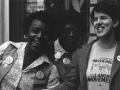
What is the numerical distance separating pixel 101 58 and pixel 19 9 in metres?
2.44

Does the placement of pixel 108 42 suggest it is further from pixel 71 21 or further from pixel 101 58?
pixel 71 21

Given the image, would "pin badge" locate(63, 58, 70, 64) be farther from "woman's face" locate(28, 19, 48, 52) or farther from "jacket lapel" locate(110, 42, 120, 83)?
"jacket lapel" locate(110, 42, 120, 83)

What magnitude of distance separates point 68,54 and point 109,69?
3.44ft

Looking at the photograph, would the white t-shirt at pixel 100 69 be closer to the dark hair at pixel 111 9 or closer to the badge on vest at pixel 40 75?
the dark hair at pixel 111 9

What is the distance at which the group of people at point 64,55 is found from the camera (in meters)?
3.37

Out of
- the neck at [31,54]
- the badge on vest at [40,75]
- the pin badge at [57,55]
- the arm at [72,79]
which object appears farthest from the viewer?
the pin badge at [57,55]

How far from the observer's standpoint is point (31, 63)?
12.9ft

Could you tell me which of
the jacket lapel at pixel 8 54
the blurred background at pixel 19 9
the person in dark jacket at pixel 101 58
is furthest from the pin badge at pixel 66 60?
the blurred background at pixel 19 9

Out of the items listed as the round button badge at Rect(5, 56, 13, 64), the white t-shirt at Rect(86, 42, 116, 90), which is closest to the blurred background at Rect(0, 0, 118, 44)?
the round button badge at Rect(5, 56, 13, 64)

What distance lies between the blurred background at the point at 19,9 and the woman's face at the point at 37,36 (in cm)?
121

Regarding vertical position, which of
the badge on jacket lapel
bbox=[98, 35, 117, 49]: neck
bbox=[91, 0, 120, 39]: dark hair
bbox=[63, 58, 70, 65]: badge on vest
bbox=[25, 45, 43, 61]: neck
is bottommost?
bbox=[63, 58, 70, 65]: badge on vest

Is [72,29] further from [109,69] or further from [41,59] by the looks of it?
[109,69]

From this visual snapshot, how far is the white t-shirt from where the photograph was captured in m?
3.29

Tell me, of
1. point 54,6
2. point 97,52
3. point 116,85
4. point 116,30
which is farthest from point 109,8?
point 54,6
